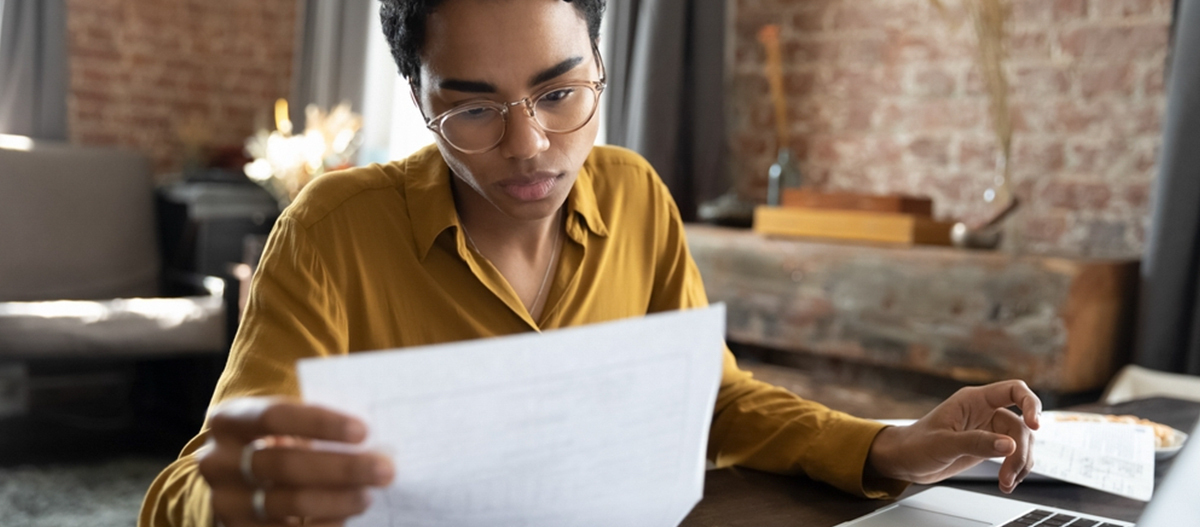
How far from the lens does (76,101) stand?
3922 millimetres

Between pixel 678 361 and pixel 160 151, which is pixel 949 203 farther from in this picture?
pixel 160 151

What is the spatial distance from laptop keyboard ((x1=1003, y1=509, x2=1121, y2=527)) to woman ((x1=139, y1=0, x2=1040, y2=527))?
0.05m

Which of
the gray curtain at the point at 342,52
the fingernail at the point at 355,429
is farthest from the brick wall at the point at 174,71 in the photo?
the fingernail at the point at 355,429

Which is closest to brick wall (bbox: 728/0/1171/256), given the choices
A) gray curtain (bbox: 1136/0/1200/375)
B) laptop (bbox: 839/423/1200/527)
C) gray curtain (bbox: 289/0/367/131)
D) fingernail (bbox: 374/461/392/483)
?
gray curtain (bbox: 1136/0/1200/375)

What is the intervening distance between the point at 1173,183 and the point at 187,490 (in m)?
2.17

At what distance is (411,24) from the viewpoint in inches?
39.9

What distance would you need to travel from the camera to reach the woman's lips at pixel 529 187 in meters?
0.99

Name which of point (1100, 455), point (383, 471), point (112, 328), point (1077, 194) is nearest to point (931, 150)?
point (1077, 194)

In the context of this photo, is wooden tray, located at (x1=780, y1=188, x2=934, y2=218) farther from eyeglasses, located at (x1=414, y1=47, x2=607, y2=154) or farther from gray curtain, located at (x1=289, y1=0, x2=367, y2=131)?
gray curtain, located at (x1=289, y1=0, x2=367, y2=131)

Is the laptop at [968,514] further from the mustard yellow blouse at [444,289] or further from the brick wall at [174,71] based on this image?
the brick wall at [174,71]

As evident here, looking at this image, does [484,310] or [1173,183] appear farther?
[1173,183]

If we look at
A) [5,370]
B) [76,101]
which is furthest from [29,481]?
[76,101]

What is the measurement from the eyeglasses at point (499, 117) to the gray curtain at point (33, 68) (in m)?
3.19

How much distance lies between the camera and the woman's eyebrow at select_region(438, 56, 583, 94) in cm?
96
